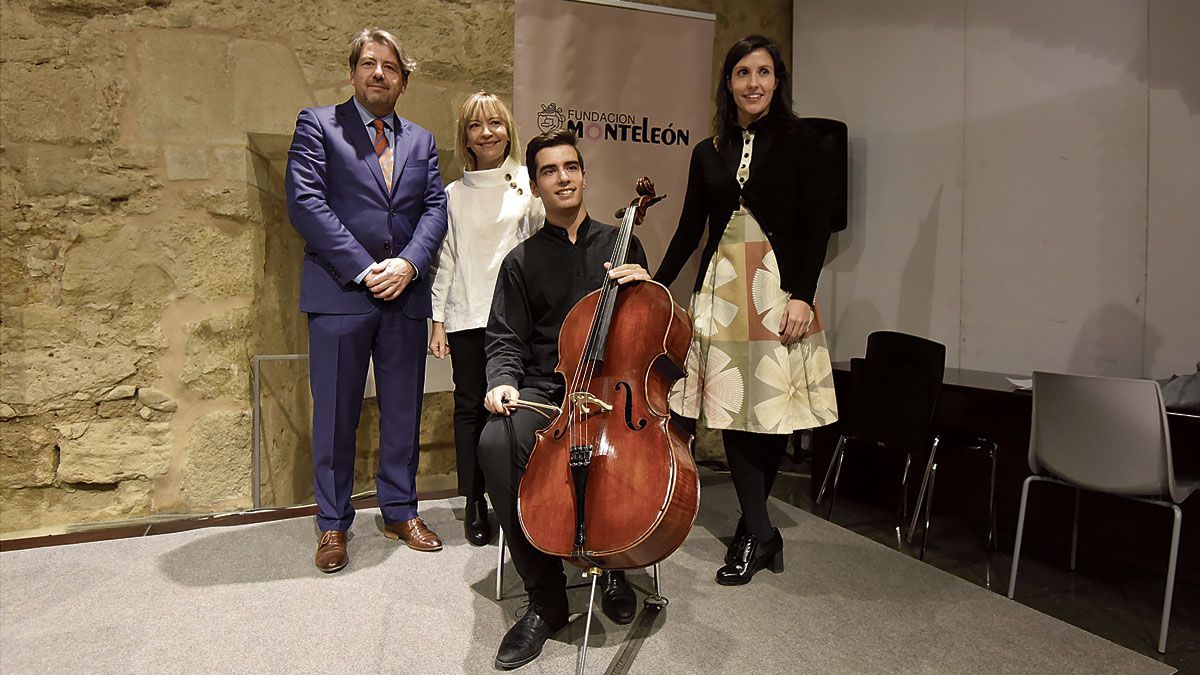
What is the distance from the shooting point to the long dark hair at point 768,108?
6.75 ft

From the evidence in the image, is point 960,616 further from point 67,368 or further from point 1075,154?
point 67,368

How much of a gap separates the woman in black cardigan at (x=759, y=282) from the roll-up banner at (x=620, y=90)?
3.45ft

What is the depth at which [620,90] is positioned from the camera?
3.20m

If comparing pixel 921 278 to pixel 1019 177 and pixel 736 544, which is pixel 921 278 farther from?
pixel 736 544

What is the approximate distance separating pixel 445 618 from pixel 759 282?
1.27 m

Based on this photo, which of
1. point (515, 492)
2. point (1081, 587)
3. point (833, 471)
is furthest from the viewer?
point (833, 471)

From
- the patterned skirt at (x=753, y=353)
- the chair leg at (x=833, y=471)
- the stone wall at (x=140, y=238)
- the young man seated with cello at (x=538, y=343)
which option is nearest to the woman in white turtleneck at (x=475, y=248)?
the young man seated with cello at (x=538, y=343)

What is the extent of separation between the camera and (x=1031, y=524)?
287cm

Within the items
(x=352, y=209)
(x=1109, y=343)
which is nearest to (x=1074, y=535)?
(x=1109, y=343)

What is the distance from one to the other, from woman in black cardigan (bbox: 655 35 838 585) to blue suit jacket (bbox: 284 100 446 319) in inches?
34.0

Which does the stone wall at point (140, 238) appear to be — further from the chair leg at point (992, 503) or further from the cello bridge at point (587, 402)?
the chair leg at point (992, 503)

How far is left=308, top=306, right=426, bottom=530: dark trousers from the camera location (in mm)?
2301

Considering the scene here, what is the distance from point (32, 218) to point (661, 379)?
8.90 ft

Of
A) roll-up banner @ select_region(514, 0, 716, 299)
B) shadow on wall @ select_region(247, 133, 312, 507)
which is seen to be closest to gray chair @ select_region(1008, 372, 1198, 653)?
roll-up banner @ select_region(514, 0, 716, 299)
